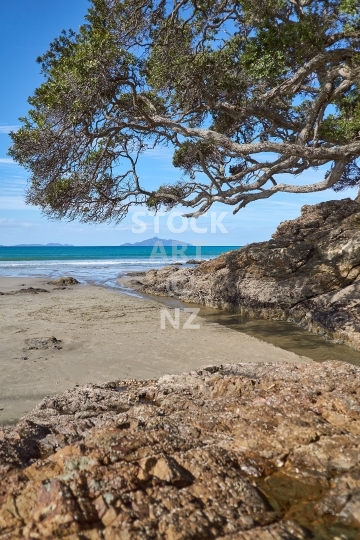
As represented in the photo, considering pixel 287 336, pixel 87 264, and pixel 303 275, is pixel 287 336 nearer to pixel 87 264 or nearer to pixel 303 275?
pixel 303 275

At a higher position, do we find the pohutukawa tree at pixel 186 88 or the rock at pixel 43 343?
the pohutukawa tree at pixel 186 88

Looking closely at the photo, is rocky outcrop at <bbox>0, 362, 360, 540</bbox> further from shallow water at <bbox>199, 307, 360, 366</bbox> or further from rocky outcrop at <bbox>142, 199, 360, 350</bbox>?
rocky outcrop at <bbox>142, 199, 360, 350</bbox>

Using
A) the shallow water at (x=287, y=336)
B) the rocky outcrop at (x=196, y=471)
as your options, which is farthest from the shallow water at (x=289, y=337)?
the rocky outcrop at (x=196, y=471)

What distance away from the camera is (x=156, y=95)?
34.3 feet

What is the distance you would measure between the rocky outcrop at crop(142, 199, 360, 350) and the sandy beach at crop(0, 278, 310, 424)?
6.44 feet

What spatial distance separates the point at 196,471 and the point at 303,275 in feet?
31.8

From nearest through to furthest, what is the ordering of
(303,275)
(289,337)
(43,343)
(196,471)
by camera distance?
(196,471), (43,343), (289,337), (303,275)

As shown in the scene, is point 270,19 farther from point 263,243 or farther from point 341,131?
point 263,243

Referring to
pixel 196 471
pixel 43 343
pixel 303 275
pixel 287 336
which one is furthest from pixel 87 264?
pixel 196 471

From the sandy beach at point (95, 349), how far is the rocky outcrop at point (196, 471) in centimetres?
214

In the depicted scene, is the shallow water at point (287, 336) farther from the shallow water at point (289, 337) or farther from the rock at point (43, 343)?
the rock at point (43, 343)

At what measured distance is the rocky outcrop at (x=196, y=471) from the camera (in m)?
2.02

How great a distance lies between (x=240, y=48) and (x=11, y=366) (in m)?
8.77

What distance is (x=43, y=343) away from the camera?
781 cm
